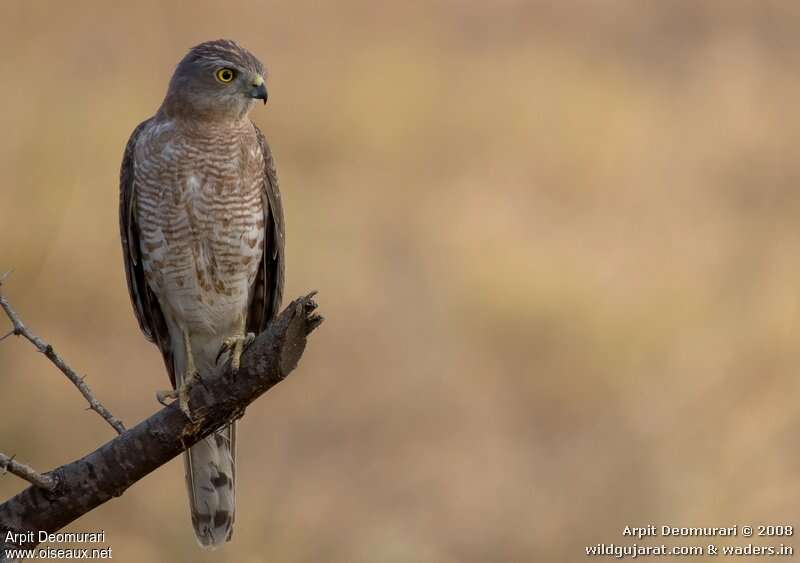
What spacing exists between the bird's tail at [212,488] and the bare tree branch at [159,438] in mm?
951

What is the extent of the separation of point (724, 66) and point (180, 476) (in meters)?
7.77

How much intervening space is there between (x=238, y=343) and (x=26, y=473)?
3.06 ft

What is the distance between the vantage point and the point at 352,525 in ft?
30.3

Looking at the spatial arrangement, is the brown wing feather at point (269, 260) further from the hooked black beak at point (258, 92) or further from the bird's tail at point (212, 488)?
the bird's tail at point (212, 488)

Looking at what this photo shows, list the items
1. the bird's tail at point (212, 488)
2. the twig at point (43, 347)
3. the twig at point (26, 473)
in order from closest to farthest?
the twig at point (26, 473) < the twig at point (43, 347) < the bird's tail at point (212, 488)

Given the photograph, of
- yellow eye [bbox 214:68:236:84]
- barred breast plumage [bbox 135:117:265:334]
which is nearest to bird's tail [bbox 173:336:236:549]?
barred breast plumage [bbox 135:117:265:334]

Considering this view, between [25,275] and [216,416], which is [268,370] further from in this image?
[25,275]

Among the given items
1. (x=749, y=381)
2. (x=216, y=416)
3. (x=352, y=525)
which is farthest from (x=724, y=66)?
(x=216, y=416)

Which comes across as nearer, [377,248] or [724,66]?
[377,248]

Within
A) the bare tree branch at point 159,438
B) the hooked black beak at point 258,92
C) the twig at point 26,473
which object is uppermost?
the hooked black beak at point 258,92

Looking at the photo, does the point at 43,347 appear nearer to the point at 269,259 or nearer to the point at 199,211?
the point at 199,211

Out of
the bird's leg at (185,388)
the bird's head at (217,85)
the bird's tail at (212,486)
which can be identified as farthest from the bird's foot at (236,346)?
the bird's head at (217,85)

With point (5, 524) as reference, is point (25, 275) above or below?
above

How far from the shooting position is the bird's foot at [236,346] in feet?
12.0
